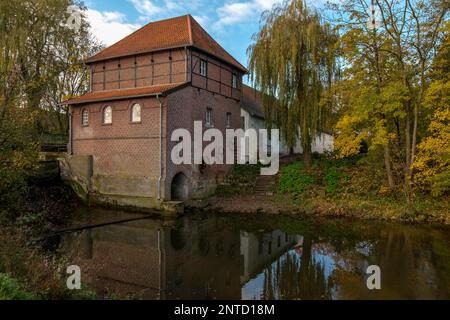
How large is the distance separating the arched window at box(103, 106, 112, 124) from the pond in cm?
654

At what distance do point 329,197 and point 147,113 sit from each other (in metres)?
9.86

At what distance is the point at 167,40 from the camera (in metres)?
18.4

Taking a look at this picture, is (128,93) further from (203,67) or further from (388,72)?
(388,72)

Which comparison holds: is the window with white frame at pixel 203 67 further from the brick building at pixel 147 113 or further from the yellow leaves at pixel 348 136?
the yellow leaves at pixel 348 136

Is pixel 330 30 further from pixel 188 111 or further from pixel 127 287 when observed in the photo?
pixel 127 287

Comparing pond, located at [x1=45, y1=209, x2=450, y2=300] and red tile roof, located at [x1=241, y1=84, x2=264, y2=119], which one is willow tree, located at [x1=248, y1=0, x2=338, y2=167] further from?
pond, located at [x1=45, y1=209, x2=450, y2=300]

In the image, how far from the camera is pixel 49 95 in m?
25.4

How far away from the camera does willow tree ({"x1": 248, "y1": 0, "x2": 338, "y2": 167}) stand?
708 inches

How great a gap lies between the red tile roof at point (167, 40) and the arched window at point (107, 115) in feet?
10.7

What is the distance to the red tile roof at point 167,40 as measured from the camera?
1802cm

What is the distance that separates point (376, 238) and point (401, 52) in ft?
28.0

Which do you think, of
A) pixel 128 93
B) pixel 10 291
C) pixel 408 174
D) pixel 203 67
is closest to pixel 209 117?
pixel 203 67

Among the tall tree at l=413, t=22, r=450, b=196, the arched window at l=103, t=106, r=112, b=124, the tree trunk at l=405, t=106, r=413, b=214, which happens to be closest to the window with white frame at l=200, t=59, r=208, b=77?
the arched window at l=103, t=106, r=112, b=124

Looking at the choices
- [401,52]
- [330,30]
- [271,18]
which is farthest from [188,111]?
[401,52]
